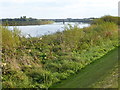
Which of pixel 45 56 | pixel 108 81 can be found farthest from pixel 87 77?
pixel 45 56

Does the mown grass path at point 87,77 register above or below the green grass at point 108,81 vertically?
below

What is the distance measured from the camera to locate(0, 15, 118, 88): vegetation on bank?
6.77m

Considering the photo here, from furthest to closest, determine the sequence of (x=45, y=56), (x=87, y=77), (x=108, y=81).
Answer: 1. (x=45, y=56)
2. (x=87, y=77)
3. (x=108, y=81)

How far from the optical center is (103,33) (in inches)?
629

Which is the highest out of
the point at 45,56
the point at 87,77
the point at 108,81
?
the point at 45,56

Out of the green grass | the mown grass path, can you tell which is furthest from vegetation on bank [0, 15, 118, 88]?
the green grass

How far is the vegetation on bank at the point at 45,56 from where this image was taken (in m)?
6.77

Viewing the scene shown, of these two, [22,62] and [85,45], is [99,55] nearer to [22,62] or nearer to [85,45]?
[85,45]

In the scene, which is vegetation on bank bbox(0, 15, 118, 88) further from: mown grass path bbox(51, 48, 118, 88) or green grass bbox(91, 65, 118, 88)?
green grass bbox(91, 65, 118, 88)

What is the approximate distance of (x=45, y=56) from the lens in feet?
29.7

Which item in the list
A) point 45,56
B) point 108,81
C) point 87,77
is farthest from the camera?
point 45,56

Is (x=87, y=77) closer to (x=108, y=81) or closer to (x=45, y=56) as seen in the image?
(x=108, y=81)

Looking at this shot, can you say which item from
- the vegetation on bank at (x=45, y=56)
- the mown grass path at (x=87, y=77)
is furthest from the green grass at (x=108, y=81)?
the vegetation on bank at (x=45, y=56)

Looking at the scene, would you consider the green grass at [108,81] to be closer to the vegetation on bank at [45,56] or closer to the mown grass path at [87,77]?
the mown grass path at [87,77]
